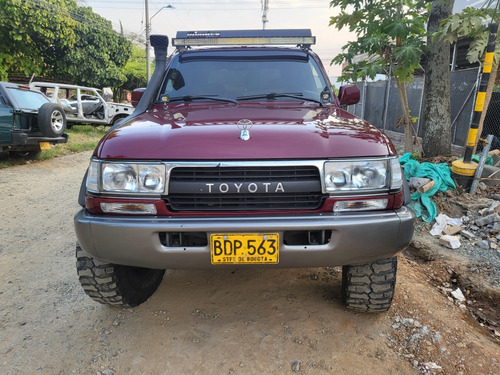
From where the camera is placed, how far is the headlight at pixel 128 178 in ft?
6.24

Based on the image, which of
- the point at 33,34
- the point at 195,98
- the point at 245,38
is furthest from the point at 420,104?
the point at 33,34

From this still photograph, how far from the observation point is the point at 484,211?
397cm

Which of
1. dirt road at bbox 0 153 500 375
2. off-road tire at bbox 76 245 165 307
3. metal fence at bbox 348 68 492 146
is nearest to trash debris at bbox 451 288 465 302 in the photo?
dirt road at bbox 0 153 500 375

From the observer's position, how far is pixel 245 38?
3.43m

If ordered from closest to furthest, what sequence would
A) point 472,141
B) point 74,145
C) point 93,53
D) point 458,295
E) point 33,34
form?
1. point 458,295
2. point 472,141
3. point 74,145
4. point 33,34
5. point 93,53

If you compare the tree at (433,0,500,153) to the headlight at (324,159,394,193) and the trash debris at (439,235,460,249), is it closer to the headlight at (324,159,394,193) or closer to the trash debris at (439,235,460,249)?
the trash debris at (439,235,460,249)

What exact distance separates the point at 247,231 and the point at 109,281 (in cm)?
104

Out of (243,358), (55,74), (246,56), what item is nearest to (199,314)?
(243,358)

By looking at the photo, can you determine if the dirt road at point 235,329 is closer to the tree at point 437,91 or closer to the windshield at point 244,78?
the windshield at point 244,78

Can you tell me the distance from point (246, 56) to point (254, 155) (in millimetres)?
1699

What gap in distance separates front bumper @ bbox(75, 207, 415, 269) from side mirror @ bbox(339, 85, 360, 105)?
1528 millimetres

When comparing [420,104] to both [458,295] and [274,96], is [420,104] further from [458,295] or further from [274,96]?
[274,96]

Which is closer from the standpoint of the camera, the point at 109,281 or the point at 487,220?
the point at 109,281

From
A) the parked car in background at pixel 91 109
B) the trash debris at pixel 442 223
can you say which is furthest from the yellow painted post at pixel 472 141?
the parked car in background at pixel 91 109
